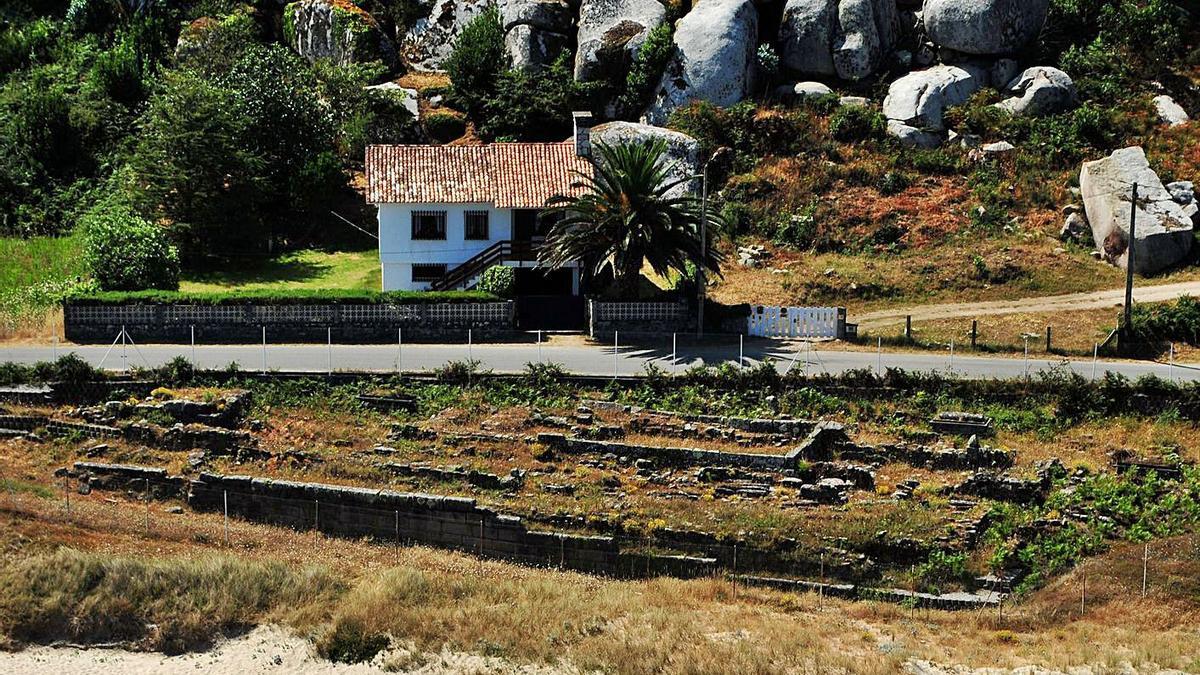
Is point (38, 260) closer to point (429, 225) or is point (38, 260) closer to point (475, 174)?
point (429, 225)

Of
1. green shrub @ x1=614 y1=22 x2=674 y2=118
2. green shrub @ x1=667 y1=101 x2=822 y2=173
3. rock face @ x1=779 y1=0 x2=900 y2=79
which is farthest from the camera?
green shrub @ x1=614 y1=22 x2=674 y2=118

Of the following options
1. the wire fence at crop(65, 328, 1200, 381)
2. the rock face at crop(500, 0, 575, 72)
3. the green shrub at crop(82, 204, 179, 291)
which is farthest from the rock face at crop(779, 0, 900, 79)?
the green shrub at crop(82, 204, 179, 291)

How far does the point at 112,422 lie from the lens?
40500 mm

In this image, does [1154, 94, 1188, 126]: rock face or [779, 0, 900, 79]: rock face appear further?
[779, 0, 900, 79]: rock face

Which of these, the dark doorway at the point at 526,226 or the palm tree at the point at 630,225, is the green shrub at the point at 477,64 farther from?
the palm tree at the point at 630,225

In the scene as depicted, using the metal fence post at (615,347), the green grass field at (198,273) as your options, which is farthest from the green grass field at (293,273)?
the metal fence post at (615,347)

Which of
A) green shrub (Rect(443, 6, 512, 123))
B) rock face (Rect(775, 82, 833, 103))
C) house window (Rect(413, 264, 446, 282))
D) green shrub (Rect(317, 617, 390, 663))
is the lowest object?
green shrub (Rect(317, 617, 390, 663))

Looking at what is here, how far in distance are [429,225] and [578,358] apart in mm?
9600

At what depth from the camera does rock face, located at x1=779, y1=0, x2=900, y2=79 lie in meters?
64.6

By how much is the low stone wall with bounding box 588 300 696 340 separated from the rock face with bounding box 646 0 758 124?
18588 millimetres

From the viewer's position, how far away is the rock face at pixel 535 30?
68438 mm

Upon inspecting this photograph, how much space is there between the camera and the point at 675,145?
58500 mm

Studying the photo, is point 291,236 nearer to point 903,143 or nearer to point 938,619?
point 903,143

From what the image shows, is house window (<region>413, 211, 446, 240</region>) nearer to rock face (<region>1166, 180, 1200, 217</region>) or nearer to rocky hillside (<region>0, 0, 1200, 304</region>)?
rocky hillside (<region>0, 0, 1200, 304</region>)
